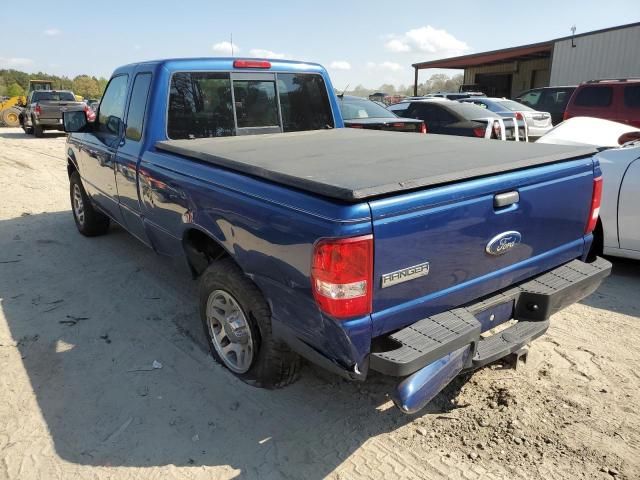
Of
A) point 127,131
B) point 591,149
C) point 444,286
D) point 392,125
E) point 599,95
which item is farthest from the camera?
point 599,95

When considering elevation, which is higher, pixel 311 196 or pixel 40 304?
pixel 311 196

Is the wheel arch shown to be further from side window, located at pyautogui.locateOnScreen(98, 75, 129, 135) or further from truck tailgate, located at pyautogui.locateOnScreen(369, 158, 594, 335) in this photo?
side window, located at pyautogui.locateOnScreen(98, 75, 129, 135)

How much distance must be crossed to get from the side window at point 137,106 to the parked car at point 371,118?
15.7ft

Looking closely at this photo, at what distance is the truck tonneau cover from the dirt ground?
54.2 inches

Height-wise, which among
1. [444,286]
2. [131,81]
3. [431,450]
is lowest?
[431,450]

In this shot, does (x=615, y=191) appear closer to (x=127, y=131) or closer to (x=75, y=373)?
(x=127, y=131)

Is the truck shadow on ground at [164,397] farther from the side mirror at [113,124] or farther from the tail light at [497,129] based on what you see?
the tail light at [497,129]

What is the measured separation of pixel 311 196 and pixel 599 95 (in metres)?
11.1

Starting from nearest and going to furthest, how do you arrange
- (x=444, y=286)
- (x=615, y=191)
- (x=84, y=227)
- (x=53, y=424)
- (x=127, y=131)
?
(x=444, y=286), (x=53, y=424), (x=127, y=131), (x=615, y=191), (x=84, y=227)

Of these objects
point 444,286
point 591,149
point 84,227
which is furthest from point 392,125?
point 444,286

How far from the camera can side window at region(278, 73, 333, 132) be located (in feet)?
14.8

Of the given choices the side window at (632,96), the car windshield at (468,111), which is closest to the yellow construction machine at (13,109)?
the car windshield at (468,111)

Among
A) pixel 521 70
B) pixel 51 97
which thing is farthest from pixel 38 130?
pixel 521 70

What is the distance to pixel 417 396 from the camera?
7.40 ft
